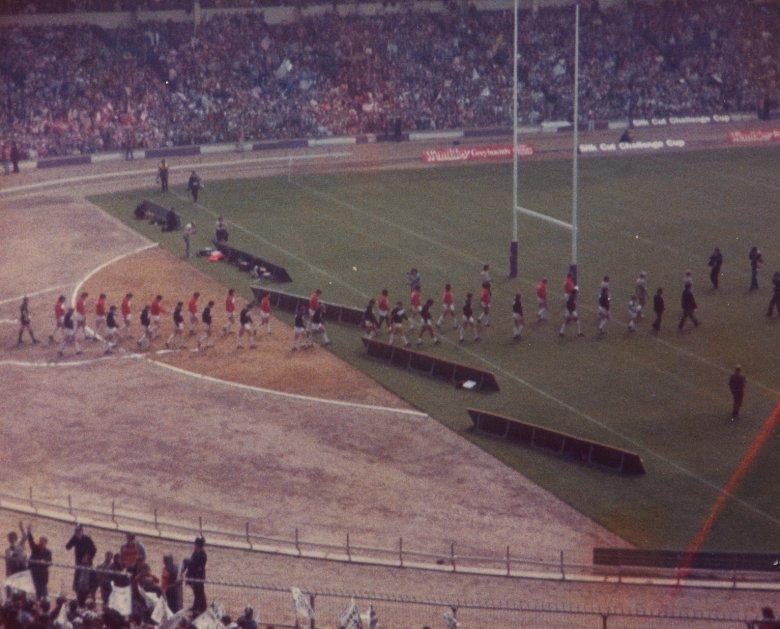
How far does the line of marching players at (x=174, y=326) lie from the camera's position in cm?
3831

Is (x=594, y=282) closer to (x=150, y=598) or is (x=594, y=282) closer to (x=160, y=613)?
(x=150, y=598)

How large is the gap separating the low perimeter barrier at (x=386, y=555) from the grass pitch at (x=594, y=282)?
1.41m

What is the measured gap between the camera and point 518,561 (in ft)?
79.5

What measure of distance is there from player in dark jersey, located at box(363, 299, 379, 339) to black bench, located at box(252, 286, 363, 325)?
1181 mm

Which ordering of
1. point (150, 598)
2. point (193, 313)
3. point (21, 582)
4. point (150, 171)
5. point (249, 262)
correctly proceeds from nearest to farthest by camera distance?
Result: point (150, 598) → point (21, 582) → point (193, 313) → point (249, 262) → point (150, 171)

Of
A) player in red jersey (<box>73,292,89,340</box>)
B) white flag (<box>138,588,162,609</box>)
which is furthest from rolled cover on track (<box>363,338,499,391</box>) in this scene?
white flag (<box>138,588,162,609</box>)

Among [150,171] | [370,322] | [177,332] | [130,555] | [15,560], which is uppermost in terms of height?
[150,171]

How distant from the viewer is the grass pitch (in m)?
28.6

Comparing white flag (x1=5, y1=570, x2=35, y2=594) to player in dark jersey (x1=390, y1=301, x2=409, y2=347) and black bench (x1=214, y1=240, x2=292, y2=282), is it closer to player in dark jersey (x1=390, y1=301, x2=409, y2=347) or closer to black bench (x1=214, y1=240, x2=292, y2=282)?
player in dark jersey (x1=390, y1=301, x2=409, y2=347)

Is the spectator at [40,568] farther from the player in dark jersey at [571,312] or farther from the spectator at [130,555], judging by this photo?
the player in dark jersey at [571,312]

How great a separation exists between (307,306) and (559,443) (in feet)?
42.5

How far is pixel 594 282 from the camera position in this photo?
4506cm

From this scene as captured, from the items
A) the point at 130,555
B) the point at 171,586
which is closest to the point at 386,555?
the point at 171,586

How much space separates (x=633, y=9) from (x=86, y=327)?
55604 millimetres
